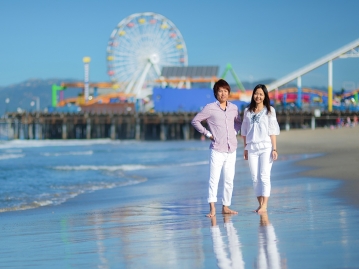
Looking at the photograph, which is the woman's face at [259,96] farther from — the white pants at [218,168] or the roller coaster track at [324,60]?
the roller coaster track at [324,60]

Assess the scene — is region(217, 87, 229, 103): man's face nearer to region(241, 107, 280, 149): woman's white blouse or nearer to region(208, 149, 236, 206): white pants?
region(241, 107, 280, 149): woman's white blouse

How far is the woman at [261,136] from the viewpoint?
5.81 metres

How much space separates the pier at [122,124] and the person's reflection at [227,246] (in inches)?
1903

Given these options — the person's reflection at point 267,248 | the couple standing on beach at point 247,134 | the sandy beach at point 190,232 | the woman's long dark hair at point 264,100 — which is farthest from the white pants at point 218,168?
the person's reflection at point 267,248

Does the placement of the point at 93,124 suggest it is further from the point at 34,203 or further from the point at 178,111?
the point at 34,203

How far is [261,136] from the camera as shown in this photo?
5816mm

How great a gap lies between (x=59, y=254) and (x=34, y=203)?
5155 mm

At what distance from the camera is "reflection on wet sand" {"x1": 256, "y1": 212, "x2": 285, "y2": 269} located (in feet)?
11.7

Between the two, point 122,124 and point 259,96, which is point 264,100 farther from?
point 122,124

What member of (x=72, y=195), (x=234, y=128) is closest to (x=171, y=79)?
(x=72, y=195)

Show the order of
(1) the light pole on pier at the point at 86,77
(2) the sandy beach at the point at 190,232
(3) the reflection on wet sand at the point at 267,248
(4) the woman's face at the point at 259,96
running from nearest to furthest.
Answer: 1. (3) the reflection on wet sand at the point at 267,248
2. (2) the sandy beach at the point at 190,232
3. (4) the woman's face at the point at 259,96
4. (1) the light pole on pier at the point at 86,77

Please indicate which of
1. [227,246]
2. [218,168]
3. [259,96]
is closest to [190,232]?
[227,246]

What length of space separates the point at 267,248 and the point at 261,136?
6.32 ft

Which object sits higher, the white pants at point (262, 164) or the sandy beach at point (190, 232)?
the white pants at point (262, 164)
